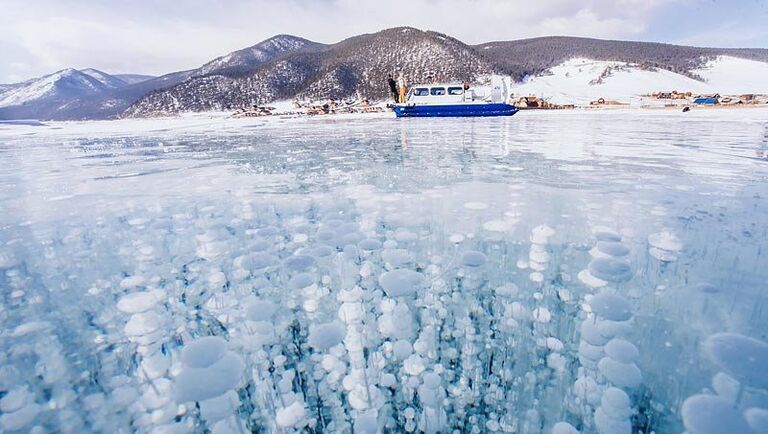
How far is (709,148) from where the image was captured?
26.6 feet

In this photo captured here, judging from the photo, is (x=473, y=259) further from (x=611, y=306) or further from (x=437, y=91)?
(x=437, y=91)

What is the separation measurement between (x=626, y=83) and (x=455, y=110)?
48528 mm

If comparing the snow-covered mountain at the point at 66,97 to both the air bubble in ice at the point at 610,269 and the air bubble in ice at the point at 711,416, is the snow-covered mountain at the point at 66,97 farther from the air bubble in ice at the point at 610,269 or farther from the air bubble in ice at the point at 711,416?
the air bubble in ice at the point at 711,416

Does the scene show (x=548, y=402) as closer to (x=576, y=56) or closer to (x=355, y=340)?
(x=355, y=340)

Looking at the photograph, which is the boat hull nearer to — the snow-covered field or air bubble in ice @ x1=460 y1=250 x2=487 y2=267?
the snow-covered field

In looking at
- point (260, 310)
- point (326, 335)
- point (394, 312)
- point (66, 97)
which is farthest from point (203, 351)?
point (66, 97)

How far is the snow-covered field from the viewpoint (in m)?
50.9

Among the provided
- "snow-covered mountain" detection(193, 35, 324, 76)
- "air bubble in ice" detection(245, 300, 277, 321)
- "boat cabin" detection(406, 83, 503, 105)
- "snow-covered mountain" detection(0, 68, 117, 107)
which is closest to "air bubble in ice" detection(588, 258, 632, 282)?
"air bubble in ice" detection(245, 300, 277, 321)

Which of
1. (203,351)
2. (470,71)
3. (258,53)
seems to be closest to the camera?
(203,351)

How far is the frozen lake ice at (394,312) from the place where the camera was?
1.56 meters

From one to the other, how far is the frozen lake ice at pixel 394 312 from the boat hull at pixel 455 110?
21.1 meters

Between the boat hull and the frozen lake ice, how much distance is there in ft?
69.1

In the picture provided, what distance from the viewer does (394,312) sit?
7.41ft

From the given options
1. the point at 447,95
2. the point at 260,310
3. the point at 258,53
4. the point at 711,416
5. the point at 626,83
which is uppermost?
the point at 258,53
